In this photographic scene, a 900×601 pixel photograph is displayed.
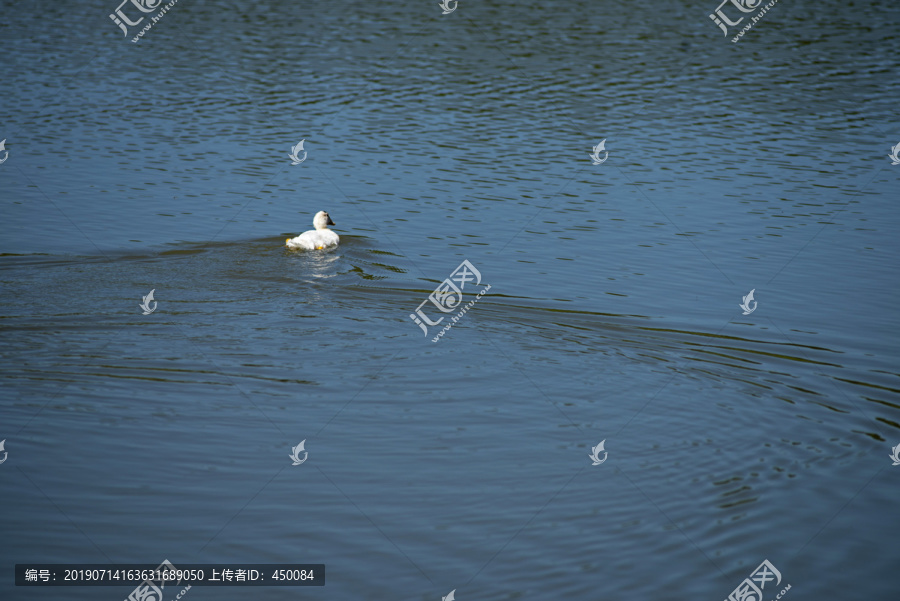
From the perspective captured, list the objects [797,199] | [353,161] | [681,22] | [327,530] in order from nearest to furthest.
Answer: [327,530]
[797,199]
[353,161]
[681,22]

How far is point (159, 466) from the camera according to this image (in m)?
7.88

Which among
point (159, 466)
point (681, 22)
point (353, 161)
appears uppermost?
point (681, 22)

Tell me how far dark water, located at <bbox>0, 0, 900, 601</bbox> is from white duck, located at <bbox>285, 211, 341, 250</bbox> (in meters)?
0.26

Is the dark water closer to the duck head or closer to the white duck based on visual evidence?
the white duck

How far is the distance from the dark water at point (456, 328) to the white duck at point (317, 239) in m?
0.26

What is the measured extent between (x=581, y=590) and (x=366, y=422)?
9.94 ft

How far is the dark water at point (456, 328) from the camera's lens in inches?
283

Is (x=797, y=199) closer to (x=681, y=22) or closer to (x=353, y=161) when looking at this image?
(x=353, y=161)

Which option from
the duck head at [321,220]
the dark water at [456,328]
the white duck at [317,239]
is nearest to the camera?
the dark water at [456,328]

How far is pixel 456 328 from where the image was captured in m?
11.1

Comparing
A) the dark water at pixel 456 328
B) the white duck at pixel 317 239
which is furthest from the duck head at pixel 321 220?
the dark water at pixel 456 328


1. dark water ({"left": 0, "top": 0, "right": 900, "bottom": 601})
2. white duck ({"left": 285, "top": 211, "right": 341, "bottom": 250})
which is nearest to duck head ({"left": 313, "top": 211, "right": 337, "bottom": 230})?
white duck ({"left": 285, "top": 211, "right": 341, "bottom": 250})

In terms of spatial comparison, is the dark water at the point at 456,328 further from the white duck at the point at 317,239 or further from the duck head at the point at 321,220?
the duck head at the point at 321,220

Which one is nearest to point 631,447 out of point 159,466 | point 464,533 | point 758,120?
point 464,533
